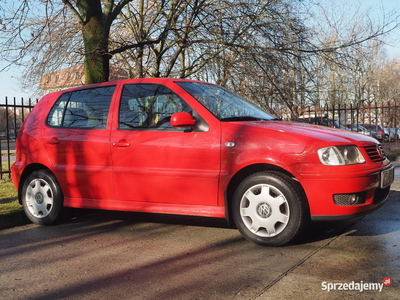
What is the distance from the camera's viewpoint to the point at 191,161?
470 cm

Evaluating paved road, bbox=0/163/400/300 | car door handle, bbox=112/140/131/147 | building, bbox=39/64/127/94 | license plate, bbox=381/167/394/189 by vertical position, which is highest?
building, bbox=39/64/127/94

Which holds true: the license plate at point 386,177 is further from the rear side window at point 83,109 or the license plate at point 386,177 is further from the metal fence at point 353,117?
the metal fence at point 353,117

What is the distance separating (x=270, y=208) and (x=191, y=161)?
945mm

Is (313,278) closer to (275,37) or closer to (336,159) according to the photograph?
(336,159)

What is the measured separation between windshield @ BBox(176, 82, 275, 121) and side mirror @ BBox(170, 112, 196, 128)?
28cm

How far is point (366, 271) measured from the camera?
11.6 ft

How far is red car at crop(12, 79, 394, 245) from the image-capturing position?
166 inches

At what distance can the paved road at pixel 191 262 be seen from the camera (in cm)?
326

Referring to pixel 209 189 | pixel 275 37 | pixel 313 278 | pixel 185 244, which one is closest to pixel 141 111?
pixel 209 189

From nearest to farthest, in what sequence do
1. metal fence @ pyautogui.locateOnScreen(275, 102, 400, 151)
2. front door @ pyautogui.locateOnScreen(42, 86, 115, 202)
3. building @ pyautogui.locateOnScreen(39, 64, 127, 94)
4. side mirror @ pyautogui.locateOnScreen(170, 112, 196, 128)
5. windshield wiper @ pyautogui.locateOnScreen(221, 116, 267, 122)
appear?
side mirror @ pyautogui.locateOnScreen(170, 112, 196, 128)
windshield wiper @ pyautogui.locateOnScreen(221, 116, 267, 122)
front door @ pyautogui.locateOnScreen(42, 86, 115, 202)
building @ pyautogui.locateOnScreen(39, 64, 127, 94)
metal fence @ pyautogui.locateOnScreen(275, 102, 400, 151)

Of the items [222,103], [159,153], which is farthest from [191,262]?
[222,103]

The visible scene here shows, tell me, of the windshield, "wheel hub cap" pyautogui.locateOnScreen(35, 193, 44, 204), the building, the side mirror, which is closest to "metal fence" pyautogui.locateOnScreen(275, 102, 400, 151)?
the building

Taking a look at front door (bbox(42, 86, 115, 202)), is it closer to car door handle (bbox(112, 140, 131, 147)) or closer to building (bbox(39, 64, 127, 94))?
car door handle (bbox(112, 140, 131, 147))

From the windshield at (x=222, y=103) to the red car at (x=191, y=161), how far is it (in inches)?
0.8
